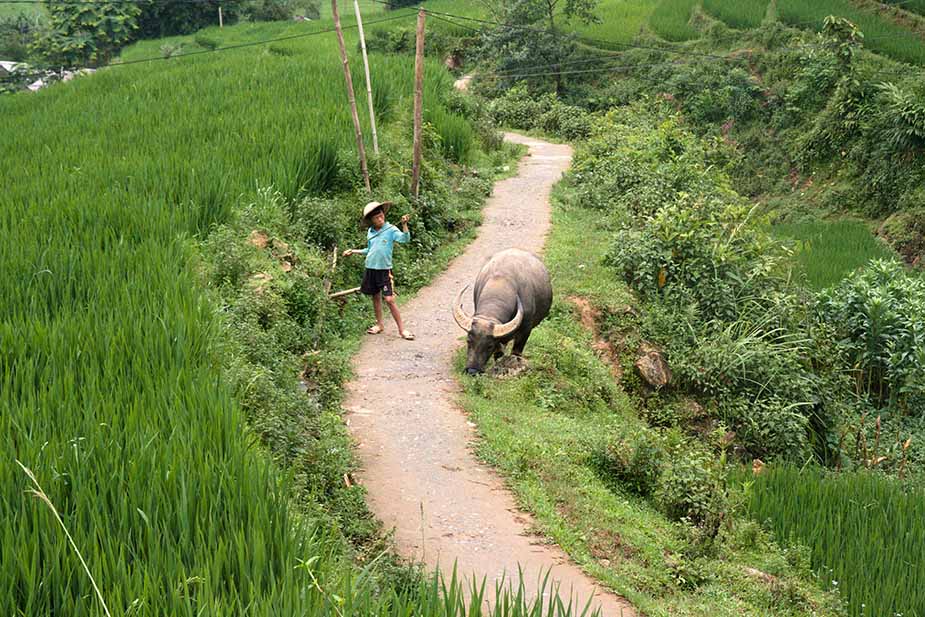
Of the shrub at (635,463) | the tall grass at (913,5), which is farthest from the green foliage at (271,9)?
the shrub at (635,463)

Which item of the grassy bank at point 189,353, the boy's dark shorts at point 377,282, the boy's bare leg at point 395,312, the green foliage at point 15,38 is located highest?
the grassy bank at point 189,353

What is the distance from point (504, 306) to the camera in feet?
25.2

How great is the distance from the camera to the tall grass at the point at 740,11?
22.7 meters

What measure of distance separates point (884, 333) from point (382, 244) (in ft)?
18.1

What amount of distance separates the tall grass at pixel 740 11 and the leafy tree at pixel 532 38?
10.4 feet

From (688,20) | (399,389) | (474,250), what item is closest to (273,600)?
(399,389)

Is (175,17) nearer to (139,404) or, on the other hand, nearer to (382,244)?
(382,244)

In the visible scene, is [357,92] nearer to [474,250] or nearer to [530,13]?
[474,250]

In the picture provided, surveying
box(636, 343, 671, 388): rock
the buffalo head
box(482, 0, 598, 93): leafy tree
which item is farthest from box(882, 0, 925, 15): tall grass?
the buffalo head

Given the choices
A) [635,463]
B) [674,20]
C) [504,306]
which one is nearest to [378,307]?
[504,306]

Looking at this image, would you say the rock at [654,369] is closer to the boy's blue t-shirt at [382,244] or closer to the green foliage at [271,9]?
the boy's blue t-shirt at [382,244]

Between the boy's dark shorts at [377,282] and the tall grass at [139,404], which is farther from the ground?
the tall grass at [139,404]

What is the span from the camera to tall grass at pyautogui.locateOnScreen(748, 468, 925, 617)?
548cm

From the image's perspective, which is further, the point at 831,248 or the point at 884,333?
the point at 831,248
